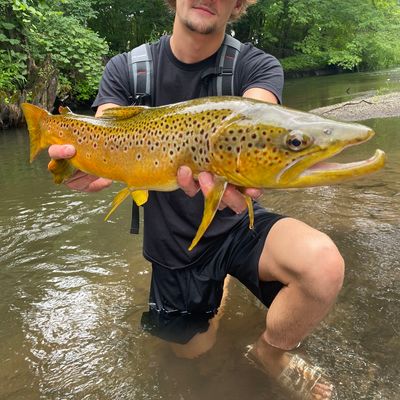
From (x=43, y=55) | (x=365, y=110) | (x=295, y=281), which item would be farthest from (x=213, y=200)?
(x=43, y=55)

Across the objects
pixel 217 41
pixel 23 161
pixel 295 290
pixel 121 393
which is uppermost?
pixel 217 41

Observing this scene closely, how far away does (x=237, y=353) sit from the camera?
8.95 feet

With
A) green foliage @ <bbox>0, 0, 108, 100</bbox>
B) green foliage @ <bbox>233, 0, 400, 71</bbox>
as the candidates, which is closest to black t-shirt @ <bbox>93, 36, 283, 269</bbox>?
green foliage @ <bbox>0, 0, 108, 100</bbox>

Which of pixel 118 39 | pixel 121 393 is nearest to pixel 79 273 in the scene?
pixel 121 393

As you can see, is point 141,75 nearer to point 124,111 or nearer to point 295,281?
point 124,111

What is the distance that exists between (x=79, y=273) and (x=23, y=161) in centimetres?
539

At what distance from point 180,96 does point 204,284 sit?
1169 millimetres

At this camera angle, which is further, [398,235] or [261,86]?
[398,235]

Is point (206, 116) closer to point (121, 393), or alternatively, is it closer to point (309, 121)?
point (309, 121)

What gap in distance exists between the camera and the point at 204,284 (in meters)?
2.77

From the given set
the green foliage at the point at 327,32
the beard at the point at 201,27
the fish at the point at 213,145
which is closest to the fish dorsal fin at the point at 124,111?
the fish at the point at 213,145

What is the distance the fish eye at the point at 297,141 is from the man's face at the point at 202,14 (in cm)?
114

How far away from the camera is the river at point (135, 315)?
8.19 feet

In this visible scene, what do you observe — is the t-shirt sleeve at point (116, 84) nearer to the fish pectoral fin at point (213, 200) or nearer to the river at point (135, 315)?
the fish pectoral fin at point (213, 200)
